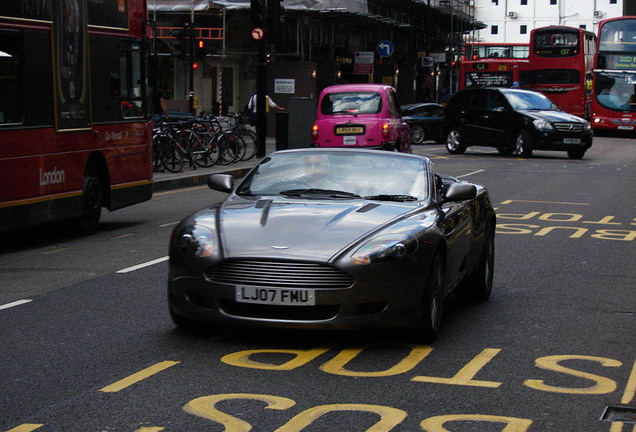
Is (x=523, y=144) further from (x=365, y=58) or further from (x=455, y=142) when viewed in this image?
(x=365, y=58)

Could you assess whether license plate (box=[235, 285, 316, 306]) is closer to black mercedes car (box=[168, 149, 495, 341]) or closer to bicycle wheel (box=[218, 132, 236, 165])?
black mercedes car (box=[168, 149, 495, 341])

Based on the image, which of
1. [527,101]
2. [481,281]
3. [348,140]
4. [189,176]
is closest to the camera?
[481,281]

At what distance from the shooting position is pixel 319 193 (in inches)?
311

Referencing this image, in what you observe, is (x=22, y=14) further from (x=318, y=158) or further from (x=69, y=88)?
(x=318, y=158)

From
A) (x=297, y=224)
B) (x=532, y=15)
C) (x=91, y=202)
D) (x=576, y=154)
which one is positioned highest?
(x=532, y=15)

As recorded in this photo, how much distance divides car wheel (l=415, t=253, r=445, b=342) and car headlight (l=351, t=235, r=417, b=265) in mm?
260

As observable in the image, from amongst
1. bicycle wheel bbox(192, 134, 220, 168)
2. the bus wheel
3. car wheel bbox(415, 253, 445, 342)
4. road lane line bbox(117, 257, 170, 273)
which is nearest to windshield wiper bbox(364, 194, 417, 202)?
car wheel bbox(415, 253, 445, 342)

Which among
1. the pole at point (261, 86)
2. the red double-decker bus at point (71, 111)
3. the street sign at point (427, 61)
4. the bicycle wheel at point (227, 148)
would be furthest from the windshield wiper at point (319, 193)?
the street sign at point (427, 61)

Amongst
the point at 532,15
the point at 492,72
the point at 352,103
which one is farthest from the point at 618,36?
the point at 532,15

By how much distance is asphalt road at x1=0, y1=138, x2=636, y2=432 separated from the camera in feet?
17.4

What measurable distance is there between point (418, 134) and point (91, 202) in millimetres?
26774

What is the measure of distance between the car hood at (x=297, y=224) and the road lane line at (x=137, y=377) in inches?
30.6

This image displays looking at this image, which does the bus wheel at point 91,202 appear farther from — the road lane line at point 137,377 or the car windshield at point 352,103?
the car windshield at point 352,103

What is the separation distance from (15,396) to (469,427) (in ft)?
7.45
